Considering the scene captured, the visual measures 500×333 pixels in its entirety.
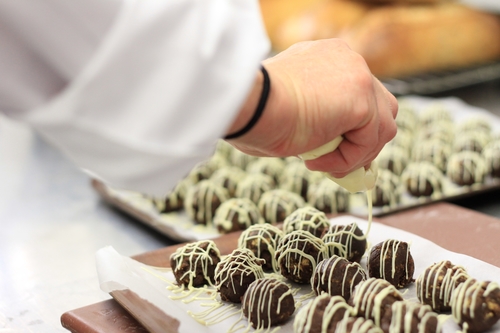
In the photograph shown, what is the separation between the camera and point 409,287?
1.50m

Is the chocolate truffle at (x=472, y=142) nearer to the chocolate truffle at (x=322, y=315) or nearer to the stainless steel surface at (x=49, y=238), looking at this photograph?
the stainless steel surface at (x=49, y=238)

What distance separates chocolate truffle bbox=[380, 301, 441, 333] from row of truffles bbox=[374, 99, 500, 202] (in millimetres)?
938

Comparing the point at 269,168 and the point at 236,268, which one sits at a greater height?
the point at 236,268

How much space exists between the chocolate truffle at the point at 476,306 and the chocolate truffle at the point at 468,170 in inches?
39.9

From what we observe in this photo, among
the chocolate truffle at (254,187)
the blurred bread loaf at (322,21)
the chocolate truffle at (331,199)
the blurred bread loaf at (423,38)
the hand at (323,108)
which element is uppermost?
the hand at (323,108)

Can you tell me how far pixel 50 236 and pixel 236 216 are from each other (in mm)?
605

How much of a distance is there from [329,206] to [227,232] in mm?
356

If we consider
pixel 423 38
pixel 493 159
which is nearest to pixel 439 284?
pixel 493 159

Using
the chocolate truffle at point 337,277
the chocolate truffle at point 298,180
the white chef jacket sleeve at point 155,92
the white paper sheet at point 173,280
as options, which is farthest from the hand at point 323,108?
the chocolate truffle at point 298,180

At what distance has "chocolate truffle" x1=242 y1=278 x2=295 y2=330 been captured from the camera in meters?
1.35

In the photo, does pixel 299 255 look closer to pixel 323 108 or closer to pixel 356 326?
pixel 356 326

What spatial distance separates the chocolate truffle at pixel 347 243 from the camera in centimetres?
158

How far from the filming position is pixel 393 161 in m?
2.42

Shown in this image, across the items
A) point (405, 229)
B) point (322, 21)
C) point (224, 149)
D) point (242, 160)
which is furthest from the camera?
→ point (322, 21)
